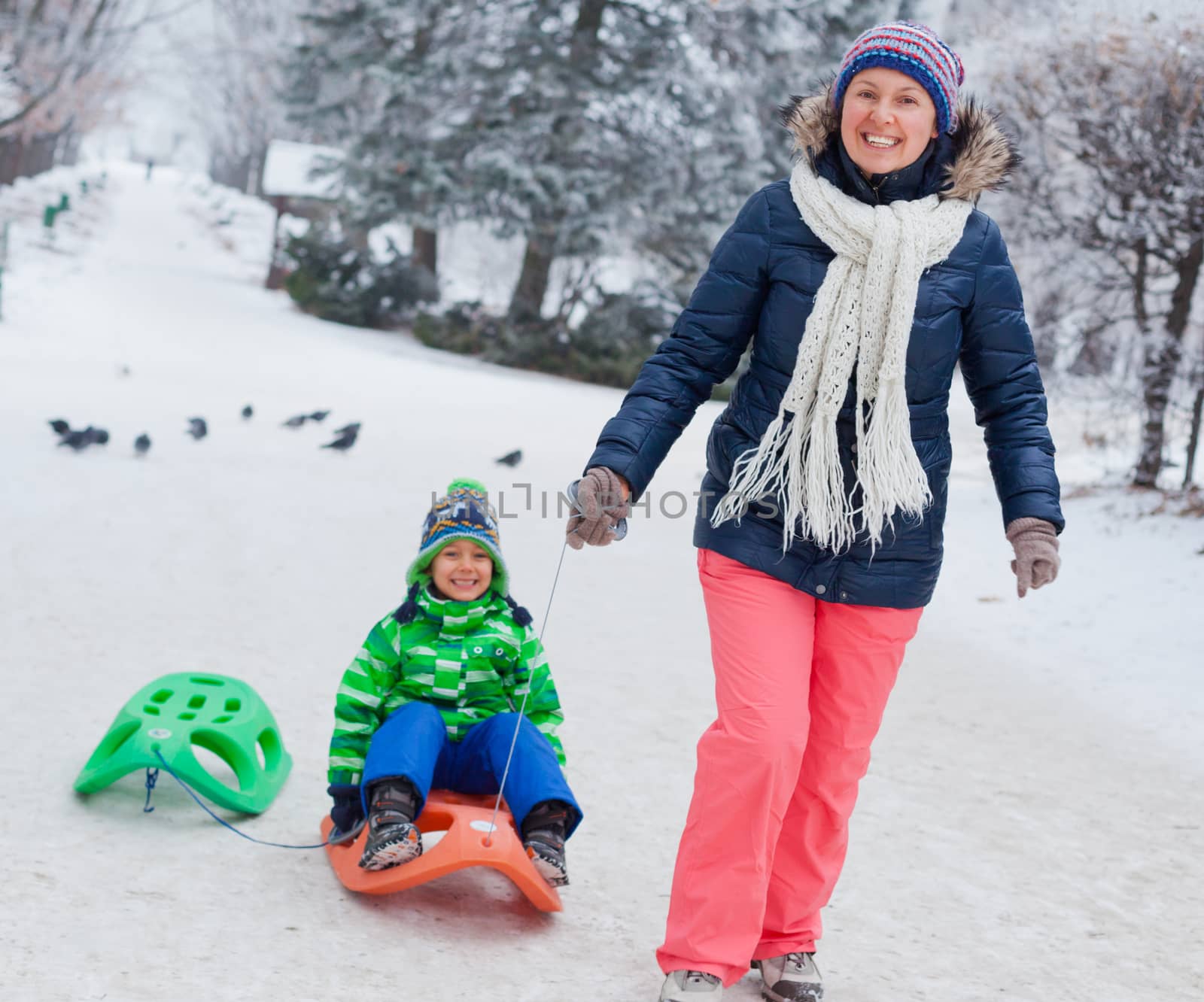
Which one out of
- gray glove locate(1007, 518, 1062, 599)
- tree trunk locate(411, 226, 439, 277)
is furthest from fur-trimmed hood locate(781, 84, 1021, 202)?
tree trunk locate(411, 226, 439, 277)

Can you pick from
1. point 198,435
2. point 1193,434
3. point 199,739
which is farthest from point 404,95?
point 199,739

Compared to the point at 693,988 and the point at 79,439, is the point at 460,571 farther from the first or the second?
the point at 79,439

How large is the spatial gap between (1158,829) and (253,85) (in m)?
Answer: 45.3

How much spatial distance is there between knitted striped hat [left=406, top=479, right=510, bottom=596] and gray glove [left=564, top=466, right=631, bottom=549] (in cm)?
87

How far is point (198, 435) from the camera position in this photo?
1033cm

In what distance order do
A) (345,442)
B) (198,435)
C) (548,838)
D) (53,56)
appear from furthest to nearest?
1. (53,56)
2. (345,442)
3. (198,435)
4. (548,838)

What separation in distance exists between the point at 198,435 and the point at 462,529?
7.26 m

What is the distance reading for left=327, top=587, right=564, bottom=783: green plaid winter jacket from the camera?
3.50 m

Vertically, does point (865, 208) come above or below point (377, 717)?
above

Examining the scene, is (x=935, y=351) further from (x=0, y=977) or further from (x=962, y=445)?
(x=962, y=445)

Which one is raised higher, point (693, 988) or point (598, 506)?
point (598, 506)

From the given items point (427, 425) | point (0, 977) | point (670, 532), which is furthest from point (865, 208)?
point (427, 425)

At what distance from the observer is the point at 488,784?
3.50 metres

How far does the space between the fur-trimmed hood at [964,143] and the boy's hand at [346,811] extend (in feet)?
6.19
